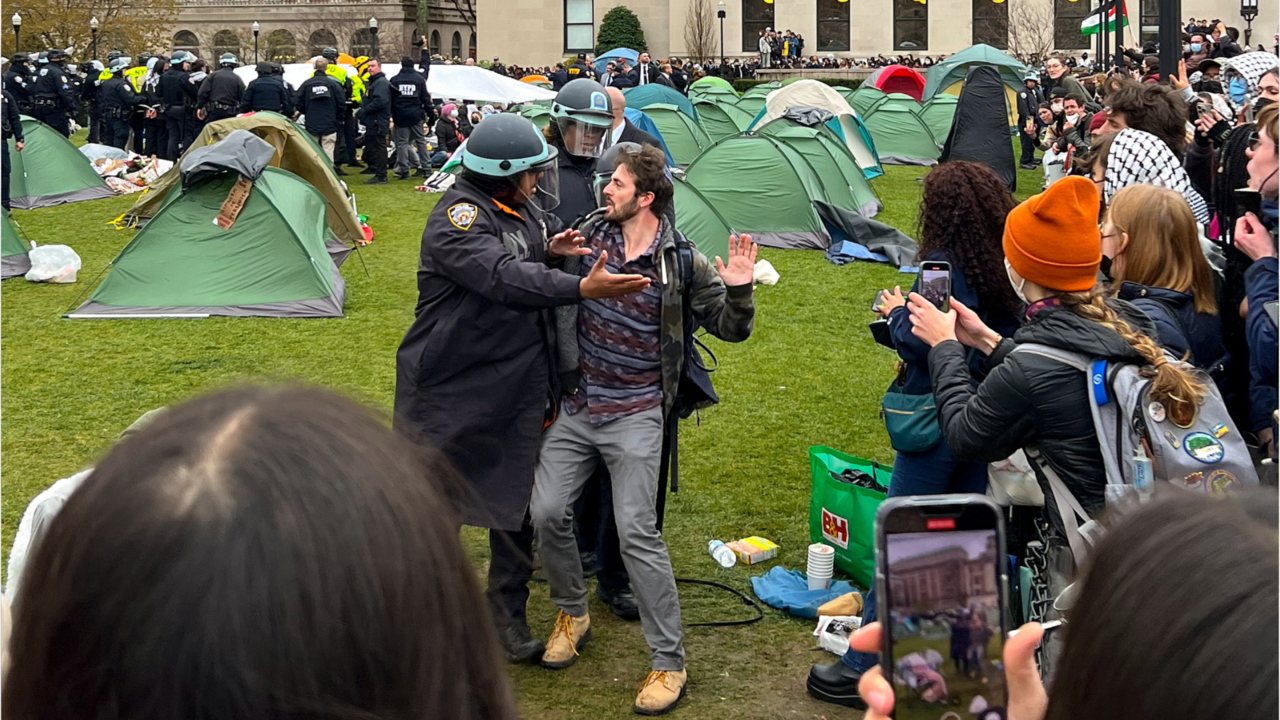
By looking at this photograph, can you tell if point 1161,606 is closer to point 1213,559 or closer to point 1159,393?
point 1213,559

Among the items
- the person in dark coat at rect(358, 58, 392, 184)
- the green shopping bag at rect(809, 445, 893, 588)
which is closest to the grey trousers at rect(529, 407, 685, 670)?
the green shopping bag at rect(809, 445, 893, 588)

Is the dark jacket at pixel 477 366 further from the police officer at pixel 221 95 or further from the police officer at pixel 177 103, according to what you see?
the police officer at pixel 177 103

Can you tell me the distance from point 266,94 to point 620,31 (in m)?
33.4

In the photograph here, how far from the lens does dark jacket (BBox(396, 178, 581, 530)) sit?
4301mm

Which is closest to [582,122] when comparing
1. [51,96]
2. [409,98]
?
[409,98]

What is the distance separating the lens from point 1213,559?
38.8 inches

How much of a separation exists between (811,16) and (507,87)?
26.8 meters

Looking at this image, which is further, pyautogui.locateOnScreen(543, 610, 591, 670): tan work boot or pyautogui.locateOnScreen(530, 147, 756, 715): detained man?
pyautogui.locateOnScreen(543, 610, 591, 670): tan work boot

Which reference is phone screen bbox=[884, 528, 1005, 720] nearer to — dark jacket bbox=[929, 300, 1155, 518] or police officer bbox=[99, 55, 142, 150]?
dark jacket bbox=[929, 300, 1155, 518]

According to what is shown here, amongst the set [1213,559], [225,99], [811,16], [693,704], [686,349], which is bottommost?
[693,704]

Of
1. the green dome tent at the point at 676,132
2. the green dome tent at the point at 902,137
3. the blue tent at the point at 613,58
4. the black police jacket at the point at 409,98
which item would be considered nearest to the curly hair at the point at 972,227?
the green dome tent at the point at 676,132

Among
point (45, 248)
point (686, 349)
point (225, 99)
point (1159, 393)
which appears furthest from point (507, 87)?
point (1159, 393)

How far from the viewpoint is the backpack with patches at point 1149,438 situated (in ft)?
10.2

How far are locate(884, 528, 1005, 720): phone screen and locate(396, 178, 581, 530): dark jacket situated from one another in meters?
2.22
